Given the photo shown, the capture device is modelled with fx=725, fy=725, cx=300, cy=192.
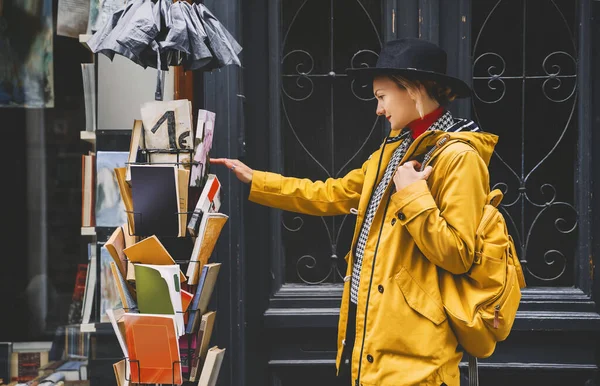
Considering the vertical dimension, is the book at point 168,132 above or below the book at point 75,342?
above

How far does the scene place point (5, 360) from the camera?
431 cm

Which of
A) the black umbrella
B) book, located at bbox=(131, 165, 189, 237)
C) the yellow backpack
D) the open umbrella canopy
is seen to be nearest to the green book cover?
book, located at bbox=(131, 165, 189, 237)

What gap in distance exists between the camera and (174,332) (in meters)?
2.89

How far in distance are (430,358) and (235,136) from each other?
175cm

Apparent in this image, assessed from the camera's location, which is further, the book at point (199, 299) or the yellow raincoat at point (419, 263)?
the book at point (199, 299)

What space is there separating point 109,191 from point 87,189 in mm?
167

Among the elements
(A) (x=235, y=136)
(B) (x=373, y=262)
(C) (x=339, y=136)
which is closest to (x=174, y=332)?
(B) (x=373, y=262)

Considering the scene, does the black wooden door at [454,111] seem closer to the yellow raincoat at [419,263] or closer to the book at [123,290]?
the book at [123,290]

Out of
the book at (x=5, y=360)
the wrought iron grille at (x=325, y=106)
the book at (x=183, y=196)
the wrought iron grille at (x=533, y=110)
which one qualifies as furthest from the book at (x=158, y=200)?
the wrought iron grille at (x=533, y=110)

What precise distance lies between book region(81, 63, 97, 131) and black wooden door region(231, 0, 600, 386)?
0.86 m

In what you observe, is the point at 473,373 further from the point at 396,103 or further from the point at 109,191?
the point at 109,191

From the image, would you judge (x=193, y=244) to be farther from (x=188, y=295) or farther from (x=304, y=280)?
(x=304, y=280)

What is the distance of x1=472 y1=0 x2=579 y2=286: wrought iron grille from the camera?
415 centimetres

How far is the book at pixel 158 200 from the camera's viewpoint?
9.76ft
